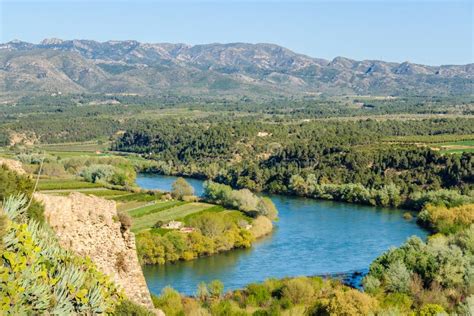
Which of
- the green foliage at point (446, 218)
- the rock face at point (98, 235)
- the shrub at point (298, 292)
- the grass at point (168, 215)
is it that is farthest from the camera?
the grass at point (168, 215)

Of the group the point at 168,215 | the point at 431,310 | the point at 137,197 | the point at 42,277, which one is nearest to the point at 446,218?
the point at 168,215

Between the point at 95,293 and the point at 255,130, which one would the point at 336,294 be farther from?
the point at 255,130

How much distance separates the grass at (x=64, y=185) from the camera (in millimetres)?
49719

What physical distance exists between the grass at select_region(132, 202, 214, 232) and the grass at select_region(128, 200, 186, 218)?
16.3 inches

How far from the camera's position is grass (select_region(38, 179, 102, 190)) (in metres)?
49.7

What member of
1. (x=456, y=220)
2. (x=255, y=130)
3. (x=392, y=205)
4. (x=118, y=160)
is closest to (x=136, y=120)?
(x=255, y=130)

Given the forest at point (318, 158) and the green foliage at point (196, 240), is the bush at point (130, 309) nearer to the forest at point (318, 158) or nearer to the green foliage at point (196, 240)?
the green foliage at point (196, 240)

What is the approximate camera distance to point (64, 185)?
171 feet

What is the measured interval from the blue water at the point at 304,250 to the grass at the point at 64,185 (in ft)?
47.0

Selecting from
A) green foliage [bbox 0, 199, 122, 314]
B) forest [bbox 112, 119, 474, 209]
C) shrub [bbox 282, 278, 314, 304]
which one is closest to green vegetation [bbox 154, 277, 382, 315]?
shrub [bbox 282, 278, 314, 304]

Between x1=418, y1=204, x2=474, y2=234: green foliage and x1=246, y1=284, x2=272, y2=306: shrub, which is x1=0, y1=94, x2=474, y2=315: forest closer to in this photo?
x1=246, y1=284, x2=272, y2=306: shrub

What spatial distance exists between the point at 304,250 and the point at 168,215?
11365mm

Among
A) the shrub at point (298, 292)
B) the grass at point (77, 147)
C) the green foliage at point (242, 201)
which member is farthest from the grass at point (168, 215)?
the grass at point (77, 147)

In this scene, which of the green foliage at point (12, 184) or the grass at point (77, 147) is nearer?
the green foliage at point (12, 184)
